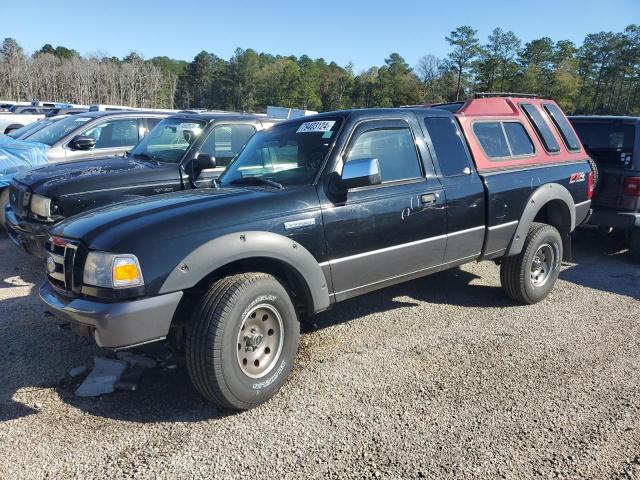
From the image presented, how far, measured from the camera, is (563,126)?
5.75 m

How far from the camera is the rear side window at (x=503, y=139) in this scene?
489 cm

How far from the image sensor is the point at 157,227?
3.04 meters

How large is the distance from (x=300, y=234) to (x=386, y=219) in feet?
2.61

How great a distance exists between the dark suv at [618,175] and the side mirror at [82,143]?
7.29 m

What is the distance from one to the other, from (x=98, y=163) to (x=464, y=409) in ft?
17.1

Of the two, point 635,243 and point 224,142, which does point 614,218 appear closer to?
point 635,243

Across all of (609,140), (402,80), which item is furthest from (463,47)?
(609,140)

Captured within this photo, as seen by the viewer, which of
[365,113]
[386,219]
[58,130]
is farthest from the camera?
[58,130]

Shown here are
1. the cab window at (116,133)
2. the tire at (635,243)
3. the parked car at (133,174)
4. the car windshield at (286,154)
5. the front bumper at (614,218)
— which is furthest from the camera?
the cab window at (116,133)

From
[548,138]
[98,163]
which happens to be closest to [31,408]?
[98,163]

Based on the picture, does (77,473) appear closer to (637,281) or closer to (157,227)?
(157,227)

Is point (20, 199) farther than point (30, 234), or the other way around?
point (20, 199)

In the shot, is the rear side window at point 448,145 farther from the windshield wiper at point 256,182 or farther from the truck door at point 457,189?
the windshield wiper at point 256,182

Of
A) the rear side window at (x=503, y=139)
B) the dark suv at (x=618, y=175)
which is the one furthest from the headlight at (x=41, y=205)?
the dark suv at (x=618, y=175)
